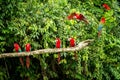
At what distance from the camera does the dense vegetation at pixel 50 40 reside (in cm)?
349

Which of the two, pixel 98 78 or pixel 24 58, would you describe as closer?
pixel 24 58

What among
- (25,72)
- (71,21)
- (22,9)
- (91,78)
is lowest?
(91,78)

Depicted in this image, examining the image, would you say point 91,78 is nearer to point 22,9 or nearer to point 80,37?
point 80,37

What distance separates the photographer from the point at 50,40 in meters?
3.55

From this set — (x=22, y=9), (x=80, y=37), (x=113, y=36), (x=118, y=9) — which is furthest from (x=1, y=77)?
(x=118, y=9)

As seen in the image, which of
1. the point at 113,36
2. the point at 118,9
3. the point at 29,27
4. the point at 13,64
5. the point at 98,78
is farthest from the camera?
the point at 118,9

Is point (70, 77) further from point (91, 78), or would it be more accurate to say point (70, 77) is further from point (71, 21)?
point (71, 21)

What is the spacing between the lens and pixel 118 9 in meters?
5.06

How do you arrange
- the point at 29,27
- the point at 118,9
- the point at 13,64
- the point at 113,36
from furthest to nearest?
the point at 118,9 < the point at 113,36 < the point at 13,64 < the point at 29,27

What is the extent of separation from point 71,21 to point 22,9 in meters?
0.78

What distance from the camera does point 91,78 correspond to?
13.3 ft

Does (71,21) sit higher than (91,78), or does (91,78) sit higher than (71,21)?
(71,21)

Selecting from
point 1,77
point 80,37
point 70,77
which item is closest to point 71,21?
point 80,37

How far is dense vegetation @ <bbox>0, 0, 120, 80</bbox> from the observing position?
3490mm
